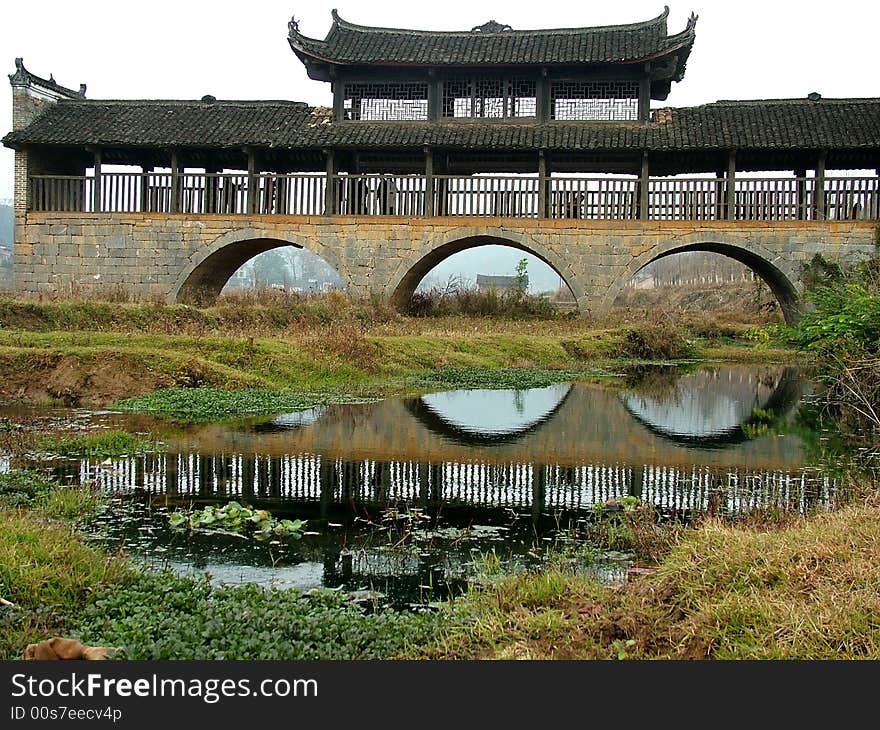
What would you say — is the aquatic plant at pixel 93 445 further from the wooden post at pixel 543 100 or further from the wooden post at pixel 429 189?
the wooden post at pixel 543 100

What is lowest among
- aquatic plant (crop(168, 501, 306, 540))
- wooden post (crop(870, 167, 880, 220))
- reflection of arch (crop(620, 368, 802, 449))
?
aquatic plant (crop(168, 501, 306, 540))

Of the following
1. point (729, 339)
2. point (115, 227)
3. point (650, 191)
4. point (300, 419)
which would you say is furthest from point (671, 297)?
point (300, 419)

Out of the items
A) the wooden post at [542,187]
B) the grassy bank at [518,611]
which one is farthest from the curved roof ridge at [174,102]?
the grassy bank at [518,611]

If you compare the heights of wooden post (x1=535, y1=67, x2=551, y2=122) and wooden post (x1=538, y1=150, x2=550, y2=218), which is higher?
wooden post (x1=535, y1=67, x2=551, y2=122)

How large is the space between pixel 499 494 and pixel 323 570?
248 cm

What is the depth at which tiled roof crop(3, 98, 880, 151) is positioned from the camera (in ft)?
74.0

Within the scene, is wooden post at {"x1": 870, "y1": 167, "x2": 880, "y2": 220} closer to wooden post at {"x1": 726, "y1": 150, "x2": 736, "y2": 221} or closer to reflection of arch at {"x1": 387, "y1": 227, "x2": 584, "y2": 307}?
wooden post at {"x1": 726, "y1": 150, "x2": 736, "y2": 221}

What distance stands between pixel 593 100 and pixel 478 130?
128 inches

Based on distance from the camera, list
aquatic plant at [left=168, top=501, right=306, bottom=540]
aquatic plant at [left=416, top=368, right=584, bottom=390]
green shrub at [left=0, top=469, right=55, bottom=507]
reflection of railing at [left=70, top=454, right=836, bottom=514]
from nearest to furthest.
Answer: aquatic plant at [left=168, top=501, right=306, bottom=540] < green shrub at [left=0, top=469, right=55, bottom=507] < reflection of railing at [left=70, top=454, right=836, bottom=514] < aquatic plant at [left=416, top=368, right=584, bottom=390]

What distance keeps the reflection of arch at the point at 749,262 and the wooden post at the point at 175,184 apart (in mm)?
11056

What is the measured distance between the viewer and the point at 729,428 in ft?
38.8

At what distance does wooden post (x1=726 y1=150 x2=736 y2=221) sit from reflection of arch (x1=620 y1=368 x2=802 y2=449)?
687 cm

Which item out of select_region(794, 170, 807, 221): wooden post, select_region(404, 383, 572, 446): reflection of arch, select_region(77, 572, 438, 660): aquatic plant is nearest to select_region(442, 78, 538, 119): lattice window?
select_region(794, 170, 807, 221): wooden post

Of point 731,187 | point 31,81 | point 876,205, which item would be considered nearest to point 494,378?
point 731,187
